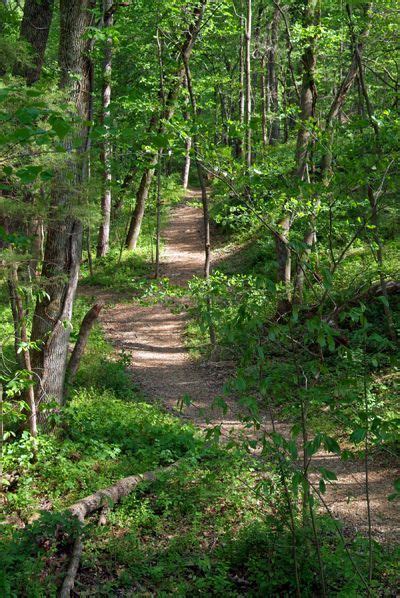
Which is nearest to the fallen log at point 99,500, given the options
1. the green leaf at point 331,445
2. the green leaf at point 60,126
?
the green leaf at point 331,445

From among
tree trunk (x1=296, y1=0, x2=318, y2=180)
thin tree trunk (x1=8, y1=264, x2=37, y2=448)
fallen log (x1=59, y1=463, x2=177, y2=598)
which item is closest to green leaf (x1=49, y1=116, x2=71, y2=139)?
thin tree trunk (x1=8, y1=264, x2=37, y2=448)

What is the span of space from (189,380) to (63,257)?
15.5 ft

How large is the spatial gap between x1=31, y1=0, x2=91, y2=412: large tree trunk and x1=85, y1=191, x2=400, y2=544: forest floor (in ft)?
6.55

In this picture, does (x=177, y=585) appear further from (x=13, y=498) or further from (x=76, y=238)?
(x=76, y=238)

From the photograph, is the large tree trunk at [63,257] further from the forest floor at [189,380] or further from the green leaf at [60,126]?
the green leaf at [60,126]

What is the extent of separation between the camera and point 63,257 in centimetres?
827

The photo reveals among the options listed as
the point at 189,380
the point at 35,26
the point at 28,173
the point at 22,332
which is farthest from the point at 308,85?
the point at 28,173

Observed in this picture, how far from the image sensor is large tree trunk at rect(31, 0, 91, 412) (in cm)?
792

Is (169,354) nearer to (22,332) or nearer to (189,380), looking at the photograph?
(189,380)

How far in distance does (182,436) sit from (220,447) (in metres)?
0.58

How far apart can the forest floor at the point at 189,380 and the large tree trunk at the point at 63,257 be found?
1998 millimetres

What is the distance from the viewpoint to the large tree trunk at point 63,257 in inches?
312

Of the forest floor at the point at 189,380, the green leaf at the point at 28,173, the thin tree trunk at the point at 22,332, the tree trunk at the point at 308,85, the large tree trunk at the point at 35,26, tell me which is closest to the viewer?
the green leaf at the point at 28,173

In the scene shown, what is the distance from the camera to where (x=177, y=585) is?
520 centimetres
